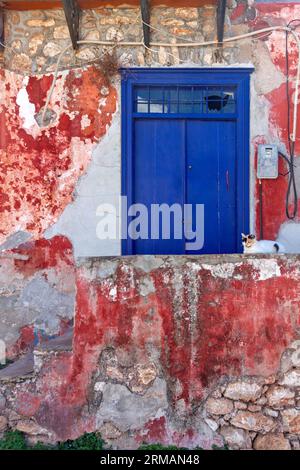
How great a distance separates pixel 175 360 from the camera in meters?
5.05

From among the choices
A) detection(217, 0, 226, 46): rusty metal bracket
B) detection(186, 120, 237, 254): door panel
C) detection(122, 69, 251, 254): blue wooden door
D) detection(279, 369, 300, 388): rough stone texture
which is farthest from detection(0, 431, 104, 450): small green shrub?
Result: detection(217, 0, 226, 46): rusty metal bracket

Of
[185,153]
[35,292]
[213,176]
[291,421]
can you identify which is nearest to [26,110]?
[185,153]

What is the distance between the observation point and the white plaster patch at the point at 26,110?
7.23 meters

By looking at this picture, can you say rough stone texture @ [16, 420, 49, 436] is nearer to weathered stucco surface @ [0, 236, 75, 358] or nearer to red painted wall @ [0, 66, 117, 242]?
weathered stucco surface @ [0, 236, 75, 358]

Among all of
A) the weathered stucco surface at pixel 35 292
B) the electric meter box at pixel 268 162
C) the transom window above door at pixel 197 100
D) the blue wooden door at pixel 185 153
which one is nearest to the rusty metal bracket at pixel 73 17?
the blue wooden door at pixel 185 153

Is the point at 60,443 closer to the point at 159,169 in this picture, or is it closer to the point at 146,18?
the point at 159,169

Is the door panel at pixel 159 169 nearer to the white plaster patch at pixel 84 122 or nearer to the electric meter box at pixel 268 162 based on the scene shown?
the white plaster patch at pixel 84 122

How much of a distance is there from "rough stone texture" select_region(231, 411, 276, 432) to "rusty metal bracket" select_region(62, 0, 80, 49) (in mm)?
4696

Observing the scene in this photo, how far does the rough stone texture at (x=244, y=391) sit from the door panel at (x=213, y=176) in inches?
96.0

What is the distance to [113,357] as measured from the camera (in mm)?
5066

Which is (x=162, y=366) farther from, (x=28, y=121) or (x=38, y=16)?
(x=38, y=16)

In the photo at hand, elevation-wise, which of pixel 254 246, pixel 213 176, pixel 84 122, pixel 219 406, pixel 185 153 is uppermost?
pixel 84 122

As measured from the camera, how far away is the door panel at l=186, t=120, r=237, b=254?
721 cm

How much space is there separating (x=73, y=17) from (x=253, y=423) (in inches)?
196
